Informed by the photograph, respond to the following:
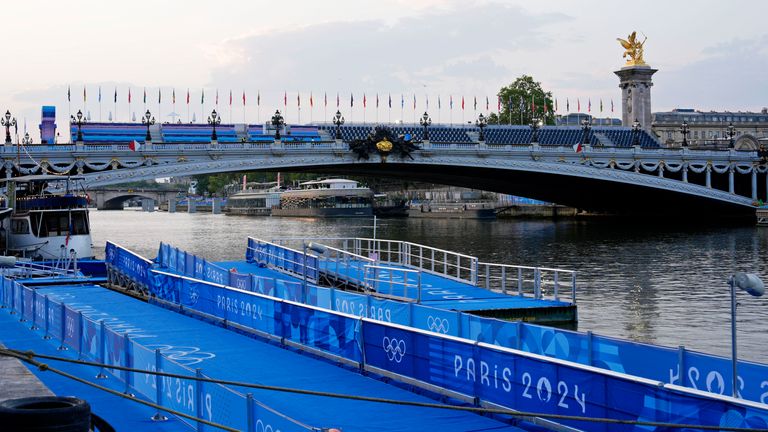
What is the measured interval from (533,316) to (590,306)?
9.56 metres

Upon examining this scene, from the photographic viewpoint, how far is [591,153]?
94.8 meters

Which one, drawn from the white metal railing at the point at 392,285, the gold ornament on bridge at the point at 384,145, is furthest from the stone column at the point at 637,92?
the white metal railing at the point at 392,285

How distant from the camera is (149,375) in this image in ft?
51.5

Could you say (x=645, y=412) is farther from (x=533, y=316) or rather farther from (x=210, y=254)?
(x=210, y=254)

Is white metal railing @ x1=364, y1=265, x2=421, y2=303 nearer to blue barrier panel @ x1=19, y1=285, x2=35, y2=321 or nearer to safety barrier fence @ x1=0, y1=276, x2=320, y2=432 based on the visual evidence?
safety barrier fence @ x1=0, y1=276, x2=320, y2=432

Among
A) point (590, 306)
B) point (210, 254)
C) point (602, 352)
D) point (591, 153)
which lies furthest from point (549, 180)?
point (602, 352)

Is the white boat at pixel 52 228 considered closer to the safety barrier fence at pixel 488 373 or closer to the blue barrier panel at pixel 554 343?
the safety barrier fence at pixel 488 373

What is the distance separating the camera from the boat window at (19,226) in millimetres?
51906

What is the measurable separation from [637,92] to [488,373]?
123 m

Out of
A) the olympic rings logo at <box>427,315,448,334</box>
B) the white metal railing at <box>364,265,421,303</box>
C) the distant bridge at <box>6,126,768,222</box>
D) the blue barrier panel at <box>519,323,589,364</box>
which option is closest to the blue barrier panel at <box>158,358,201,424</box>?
the blue barrier panel at <box>519,323,589,364</box>

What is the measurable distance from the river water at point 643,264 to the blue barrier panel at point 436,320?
411 inches

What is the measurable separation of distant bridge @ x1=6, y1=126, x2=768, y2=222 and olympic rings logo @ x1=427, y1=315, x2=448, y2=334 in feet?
173

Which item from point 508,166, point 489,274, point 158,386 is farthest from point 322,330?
point 508,166

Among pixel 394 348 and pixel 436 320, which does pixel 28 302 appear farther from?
pixel 394 348
